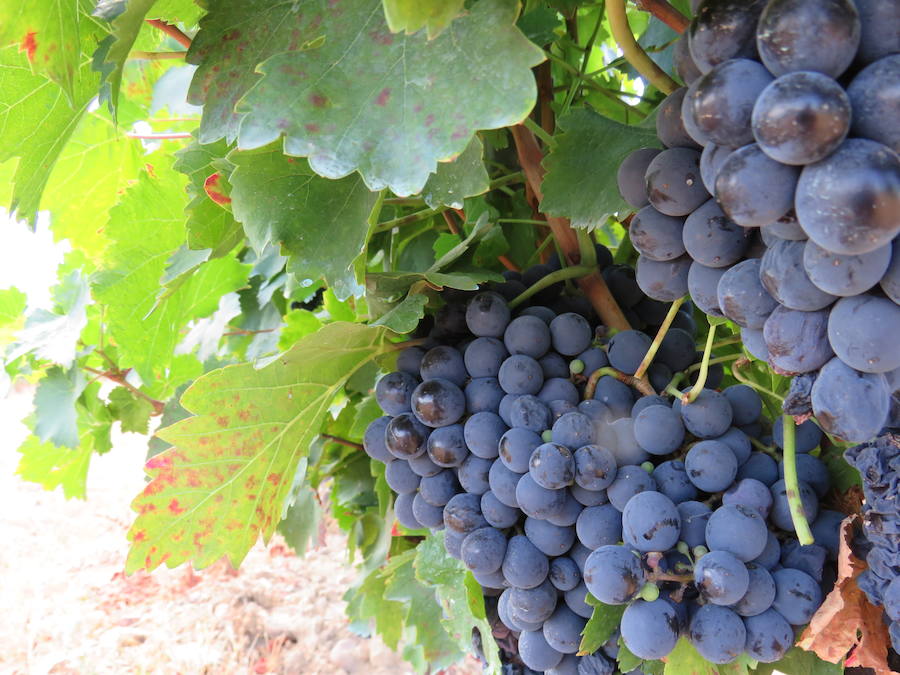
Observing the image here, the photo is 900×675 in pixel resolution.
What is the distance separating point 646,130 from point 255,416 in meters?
0.47

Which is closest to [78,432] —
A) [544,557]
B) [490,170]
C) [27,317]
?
[27,317]

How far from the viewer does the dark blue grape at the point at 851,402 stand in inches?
15.5

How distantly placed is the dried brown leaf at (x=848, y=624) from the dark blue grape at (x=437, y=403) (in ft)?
1.07

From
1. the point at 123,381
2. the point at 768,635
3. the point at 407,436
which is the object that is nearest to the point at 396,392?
the point at 407,436

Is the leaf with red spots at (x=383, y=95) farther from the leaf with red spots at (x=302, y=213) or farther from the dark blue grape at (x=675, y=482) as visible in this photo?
the dark blue grape at (x=675, y=482)

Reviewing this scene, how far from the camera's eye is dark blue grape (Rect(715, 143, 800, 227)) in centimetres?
36

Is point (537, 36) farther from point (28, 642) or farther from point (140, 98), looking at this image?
point (28, 642)

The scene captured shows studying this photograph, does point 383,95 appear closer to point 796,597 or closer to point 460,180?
point 460,180

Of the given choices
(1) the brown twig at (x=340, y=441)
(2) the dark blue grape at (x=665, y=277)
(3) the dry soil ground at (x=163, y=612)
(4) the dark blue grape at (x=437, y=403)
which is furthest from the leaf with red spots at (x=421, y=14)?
(3) the dry soil ground at (x=163, y=612)

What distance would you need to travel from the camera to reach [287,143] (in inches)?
18.8

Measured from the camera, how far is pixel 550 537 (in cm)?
62

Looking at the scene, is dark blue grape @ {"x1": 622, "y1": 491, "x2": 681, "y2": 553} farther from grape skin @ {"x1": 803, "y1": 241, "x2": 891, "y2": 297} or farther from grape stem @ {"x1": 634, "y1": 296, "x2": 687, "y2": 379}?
grape skin @ {"x1": 803, "y1": 241, "x2": 891, "y2": 297}

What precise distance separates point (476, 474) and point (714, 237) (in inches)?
12.1

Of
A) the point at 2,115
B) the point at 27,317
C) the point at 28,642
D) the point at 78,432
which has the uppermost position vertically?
the point at 2,115
